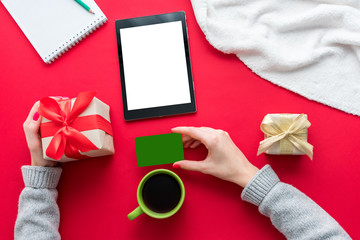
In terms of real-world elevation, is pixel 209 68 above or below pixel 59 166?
above

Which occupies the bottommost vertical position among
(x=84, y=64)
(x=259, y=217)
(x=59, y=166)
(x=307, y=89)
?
(x=259, y=217)

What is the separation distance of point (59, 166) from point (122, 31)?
0.42 metres

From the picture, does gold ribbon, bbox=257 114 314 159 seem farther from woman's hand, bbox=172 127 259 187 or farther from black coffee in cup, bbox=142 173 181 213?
black coffee in cup, bbox=142 173 181 213

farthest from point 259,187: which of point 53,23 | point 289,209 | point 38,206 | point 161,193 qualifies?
point 53,23

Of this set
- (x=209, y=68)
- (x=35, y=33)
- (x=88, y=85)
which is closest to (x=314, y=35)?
(x=209, y=68)

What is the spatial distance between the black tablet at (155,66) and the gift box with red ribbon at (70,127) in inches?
5.7

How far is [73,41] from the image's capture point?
84 centimetres

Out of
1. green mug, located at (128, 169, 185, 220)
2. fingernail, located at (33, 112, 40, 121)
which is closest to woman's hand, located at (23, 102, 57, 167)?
fingernail, located at (33, 112, 40, 121)

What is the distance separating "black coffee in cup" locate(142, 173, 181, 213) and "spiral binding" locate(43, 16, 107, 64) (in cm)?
45

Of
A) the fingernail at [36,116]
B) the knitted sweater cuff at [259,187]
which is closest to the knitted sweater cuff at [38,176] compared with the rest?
the fingernail at [36,116]

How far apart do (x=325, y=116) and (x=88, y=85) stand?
67 centimetres

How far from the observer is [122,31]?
84 centimetres

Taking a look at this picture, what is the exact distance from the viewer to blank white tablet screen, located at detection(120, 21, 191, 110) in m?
0.82

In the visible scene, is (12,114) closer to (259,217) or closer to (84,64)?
(84,64)
